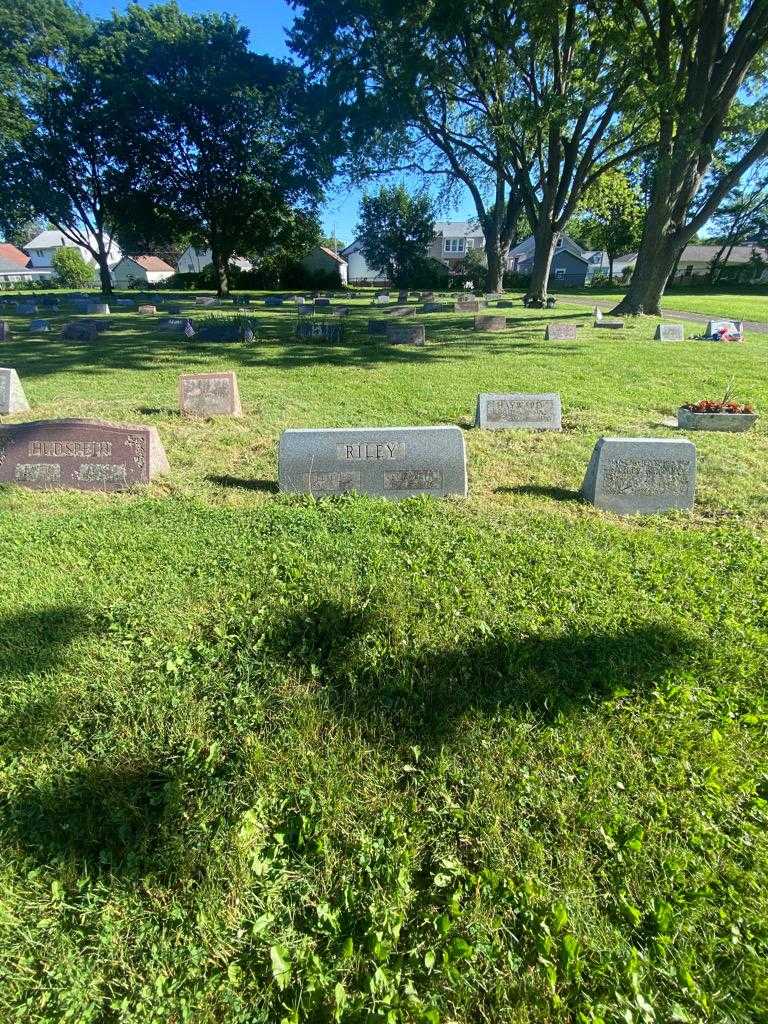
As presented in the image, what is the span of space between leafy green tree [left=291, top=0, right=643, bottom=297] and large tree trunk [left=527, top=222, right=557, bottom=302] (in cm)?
7

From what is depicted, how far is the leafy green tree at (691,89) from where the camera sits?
15156mm

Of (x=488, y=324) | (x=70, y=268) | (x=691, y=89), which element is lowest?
(x=488, y=324)

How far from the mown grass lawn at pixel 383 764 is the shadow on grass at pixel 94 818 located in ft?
→ 0.04

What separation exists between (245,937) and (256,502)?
3521 mm

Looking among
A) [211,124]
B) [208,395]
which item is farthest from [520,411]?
[211,124]

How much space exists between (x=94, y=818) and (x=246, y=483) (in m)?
3.62

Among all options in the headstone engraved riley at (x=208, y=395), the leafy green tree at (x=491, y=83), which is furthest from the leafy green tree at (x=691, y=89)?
the headstone engraved riley at (x=208, y=395)

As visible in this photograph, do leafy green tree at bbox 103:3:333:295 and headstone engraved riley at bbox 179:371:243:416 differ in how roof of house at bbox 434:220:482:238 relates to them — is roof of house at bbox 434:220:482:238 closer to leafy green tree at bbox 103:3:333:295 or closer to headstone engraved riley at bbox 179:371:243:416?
leafy green tree at bbox 103:3:333:295

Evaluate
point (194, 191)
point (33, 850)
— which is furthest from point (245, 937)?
point (194, 191)

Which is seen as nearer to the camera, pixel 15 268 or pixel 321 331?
pixel 321 331

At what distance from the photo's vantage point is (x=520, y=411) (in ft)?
22.7

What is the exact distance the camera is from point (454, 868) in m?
1.87

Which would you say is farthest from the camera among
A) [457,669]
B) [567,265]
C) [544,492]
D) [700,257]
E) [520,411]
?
[700,257]

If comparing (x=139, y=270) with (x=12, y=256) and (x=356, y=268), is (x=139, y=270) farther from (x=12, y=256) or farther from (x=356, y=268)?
(x=356, y=268)
